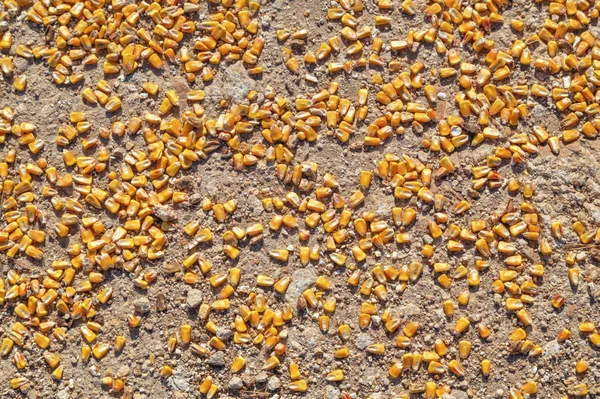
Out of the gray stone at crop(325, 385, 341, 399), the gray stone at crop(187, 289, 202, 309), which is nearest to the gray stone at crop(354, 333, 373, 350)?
the gray stone at crop(325, 385, 341, 399)

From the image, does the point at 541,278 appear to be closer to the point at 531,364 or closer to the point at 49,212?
the point at 531,364

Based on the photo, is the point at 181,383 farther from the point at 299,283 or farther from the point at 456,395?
the point at 456,395

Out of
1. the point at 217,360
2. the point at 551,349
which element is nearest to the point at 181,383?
the point at 217,360

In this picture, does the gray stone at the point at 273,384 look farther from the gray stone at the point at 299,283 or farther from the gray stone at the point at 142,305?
the gray stone at the point at 142,305

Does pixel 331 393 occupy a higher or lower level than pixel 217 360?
lower

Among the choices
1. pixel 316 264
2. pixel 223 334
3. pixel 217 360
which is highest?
pixel 316 264

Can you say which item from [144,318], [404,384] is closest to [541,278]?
[404,384]
